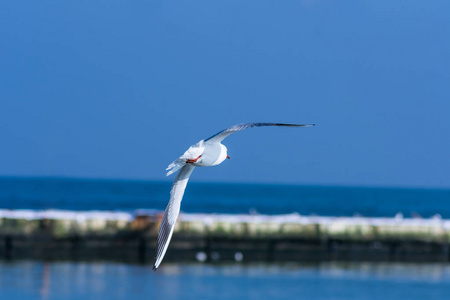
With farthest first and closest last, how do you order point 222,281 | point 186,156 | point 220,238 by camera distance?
point 220,238 < point 222,281 < point 186,156

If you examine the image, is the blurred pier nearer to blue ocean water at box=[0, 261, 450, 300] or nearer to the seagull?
blue ocean water at box=[0, 261, 450, 300]

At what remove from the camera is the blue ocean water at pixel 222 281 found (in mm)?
29156

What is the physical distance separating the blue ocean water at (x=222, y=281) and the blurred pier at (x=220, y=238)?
196cm

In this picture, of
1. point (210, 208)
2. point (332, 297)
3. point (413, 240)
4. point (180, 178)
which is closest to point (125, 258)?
point (332, 297)

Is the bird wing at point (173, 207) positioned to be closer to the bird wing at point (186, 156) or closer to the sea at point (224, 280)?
the bird wing at point (186, 156)

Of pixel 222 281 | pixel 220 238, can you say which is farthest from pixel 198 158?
pixel 220 238

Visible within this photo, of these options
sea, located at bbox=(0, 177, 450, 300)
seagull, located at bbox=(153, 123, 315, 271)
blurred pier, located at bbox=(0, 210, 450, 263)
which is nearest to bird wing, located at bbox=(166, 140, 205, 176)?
seagull, located at bbox=(153, 123, 315, 271)

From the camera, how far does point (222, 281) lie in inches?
1251

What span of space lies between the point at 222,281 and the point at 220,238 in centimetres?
631

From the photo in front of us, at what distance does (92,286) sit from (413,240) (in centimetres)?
1647

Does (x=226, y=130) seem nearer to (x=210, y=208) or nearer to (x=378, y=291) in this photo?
(x=378, y=291)

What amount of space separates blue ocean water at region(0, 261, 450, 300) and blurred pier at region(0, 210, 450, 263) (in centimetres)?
196

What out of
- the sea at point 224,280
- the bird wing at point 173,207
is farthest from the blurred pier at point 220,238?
the bird wing at point 173,207

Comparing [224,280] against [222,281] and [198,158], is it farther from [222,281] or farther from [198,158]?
[198,158]
